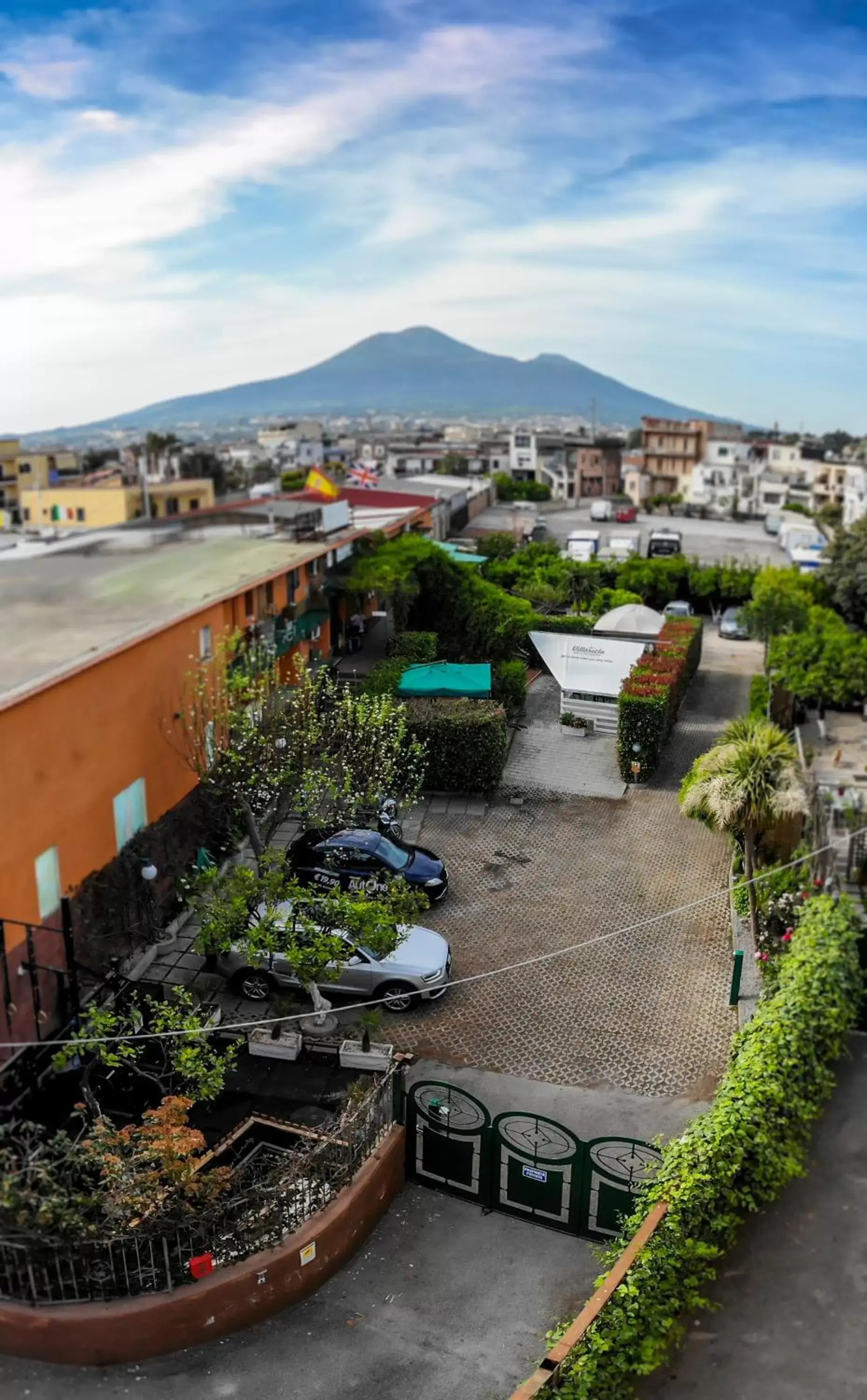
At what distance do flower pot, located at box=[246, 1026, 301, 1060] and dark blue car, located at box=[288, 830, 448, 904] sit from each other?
2.91 meters

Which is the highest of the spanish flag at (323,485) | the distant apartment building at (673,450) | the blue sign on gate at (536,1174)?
the distant apartment building at (673,450)

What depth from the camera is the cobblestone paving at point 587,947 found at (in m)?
14.5

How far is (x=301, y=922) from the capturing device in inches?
535

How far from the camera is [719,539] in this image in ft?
218

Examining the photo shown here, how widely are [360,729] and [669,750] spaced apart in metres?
12.1

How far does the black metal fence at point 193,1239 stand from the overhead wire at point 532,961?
1.73 metres

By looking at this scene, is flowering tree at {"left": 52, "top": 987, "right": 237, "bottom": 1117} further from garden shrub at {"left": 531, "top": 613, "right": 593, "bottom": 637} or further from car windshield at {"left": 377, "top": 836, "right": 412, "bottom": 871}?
garden shrub at {"left": 531, "top": 613, "right": 593, "bottom": 637}

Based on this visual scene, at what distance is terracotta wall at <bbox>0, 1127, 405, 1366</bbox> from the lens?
915 centimetres

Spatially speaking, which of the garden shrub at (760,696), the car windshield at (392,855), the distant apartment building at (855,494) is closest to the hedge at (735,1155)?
the car windshield at (392,855)

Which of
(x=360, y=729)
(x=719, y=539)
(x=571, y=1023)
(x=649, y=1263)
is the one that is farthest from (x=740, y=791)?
(x=719, y=539)

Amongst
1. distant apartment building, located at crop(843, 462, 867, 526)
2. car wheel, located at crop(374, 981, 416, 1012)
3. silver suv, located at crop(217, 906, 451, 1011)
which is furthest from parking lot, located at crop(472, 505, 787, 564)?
car wheel, located at crop(374, 981, 416, 1012)

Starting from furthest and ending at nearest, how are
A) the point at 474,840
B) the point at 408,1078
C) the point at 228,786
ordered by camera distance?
the point at 474,840 → the point at 228,786 → the point at 408,1078

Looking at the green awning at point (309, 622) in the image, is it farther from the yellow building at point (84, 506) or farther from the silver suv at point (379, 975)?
the yellow building at point (84, 506)

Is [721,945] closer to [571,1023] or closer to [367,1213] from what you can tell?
[571,1023]
